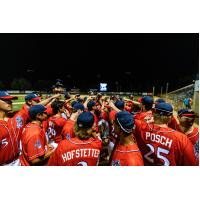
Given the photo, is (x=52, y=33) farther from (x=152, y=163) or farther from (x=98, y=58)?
(x=152, y=163)

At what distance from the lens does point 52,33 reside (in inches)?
154

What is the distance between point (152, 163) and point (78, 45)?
311 cm

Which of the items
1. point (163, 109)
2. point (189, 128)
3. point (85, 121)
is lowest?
point (189, 128)

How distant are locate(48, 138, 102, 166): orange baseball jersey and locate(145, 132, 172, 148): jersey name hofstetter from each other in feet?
2.01

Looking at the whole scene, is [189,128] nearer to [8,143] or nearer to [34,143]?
[34,143]

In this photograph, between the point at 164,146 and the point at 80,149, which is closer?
A: the point at 80,149

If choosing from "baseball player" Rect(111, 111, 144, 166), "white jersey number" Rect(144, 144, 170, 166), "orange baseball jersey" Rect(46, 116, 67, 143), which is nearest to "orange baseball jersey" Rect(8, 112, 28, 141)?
"orange baseball jersey" Rect(46, 116, 67, 143)

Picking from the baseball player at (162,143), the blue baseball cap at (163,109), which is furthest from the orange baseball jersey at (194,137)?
the blue baseball cap at (163,109)

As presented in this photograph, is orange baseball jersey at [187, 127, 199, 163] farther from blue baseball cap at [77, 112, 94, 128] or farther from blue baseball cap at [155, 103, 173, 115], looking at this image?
blue baseball cap at [77, 112, 94, 128]

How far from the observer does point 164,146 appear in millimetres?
2352

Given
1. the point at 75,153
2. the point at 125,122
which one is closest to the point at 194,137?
the point at 125,122

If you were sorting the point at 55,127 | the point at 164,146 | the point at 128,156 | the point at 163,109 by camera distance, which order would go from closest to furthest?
the point at 128,156 < the point at 164,146 < the point at 163,109 < the point at 55,127

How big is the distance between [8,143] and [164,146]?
1.94 meters

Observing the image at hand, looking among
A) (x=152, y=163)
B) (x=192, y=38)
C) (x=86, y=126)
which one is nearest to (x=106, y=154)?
(x=152, y=163)
